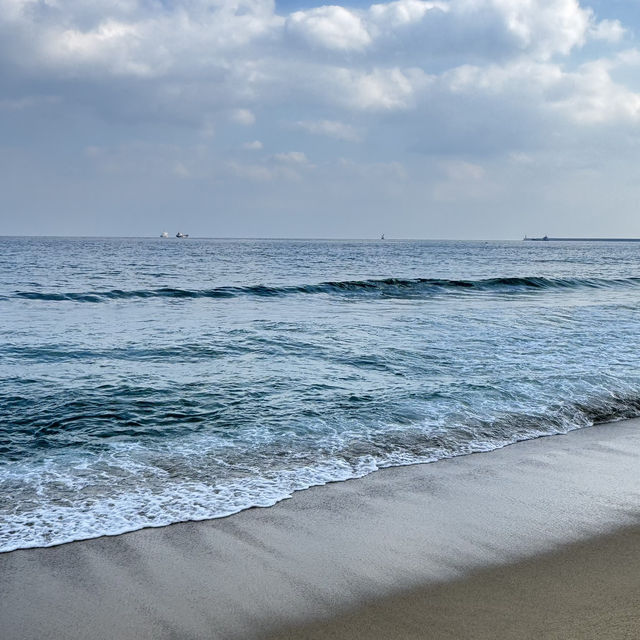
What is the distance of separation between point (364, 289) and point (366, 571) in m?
24.8

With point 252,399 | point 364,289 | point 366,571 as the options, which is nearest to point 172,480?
point 366,571

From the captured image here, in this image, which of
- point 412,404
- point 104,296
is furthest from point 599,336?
point 104,296

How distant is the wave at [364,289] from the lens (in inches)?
917

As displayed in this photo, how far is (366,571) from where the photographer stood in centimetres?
389

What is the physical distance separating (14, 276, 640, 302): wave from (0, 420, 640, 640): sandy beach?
1899 cm

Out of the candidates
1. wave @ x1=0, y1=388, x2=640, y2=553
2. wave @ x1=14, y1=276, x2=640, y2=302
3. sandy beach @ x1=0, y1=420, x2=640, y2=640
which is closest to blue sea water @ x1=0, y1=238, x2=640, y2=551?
wave @ x1=0, y1=388, x2=640, y2=553

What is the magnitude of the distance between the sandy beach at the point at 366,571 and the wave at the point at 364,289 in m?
19.0

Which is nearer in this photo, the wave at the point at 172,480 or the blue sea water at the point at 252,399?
the wave at the point at 172,480

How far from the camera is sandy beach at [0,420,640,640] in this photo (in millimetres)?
3283

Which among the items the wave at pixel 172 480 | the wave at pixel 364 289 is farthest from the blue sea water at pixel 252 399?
the wave at pixel 364 289

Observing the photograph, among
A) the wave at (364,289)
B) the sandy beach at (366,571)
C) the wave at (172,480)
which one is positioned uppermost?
the wave at (364,289)

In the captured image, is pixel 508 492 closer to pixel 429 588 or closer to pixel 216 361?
pixel 429 588

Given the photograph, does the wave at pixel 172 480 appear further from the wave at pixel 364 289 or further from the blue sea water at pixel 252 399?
the wave at pixel 364 289

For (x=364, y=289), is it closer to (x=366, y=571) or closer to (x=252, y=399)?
(x=252, y=399)
